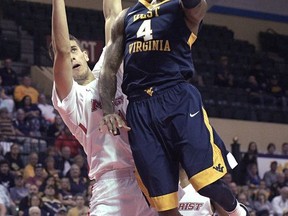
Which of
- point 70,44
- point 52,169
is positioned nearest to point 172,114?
point 70,44

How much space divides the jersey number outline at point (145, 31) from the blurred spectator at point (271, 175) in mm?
9720

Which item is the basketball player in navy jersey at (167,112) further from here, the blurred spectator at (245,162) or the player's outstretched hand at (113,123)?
the blurred spectator at (245,162)

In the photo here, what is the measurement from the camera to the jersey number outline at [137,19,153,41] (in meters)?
4.39

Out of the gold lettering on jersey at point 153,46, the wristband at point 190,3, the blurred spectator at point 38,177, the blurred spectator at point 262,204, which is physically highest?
the wristband at point 190,3

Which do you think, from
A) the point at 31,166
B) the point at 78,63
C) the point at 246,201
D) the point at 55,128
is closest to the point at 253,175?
the point at 246,201

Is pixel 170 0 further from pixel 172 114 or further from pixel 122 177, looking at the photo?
pixel 122 177

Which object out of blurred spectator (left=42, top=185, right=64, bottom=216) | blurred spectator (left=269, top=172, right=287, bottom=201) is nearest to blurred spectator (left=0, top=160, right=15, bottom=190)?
blurred spectator (left=42, top=185, right=64, bottom=216)

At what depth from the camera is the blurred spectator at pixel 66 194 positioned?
10.2m

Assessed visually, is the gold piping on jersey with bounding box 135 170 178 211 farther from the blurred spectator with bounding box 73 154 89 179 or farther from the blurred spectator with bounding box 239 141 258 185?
the blurred spectator with bounding box 239 141 258 185

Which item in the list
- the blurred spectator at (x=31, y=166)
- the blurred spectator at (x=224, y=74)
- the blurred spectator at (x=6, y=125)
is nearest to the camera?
the blurred spectator at (x=31, y=166)

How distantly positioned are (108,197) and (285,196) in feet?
27.7

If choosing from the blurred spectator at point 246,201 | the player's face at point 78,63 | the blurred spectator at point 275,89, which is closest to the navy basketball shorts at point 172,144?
the player's face at point 78,63

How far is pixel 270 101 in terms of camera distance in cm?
1733

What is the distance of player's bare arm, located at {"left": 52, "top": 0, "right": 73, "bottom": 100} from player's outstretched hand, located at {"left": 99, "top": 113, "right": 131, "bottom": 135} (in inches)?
→ 15.2
